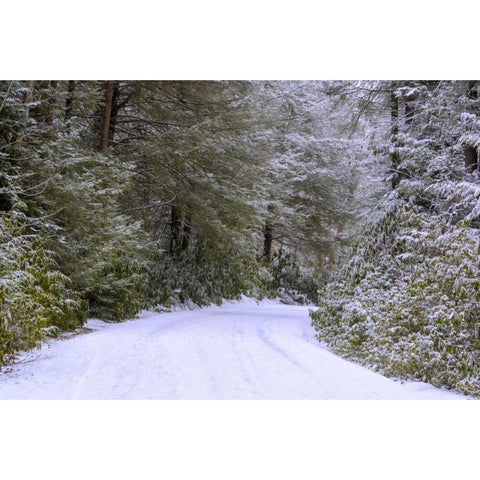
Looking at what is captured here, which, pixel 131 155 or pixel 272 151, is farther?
pixel 272 151

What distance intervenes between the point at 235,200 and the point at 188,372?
602cm

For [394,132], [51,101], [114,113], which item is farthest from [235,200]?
[51,101]

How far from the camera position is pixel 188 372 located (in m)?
4.80

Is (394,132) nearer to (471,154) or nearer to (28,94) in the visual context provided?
(471,154)

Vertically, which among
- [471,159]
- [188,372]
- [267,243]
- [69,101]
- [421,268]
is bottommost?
[267,243]

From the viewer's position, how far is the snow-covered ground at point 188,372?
4.32 meters

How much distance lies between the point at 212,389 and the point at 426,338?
218cm

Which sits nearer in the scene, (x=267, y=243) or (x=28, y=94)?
(x=28, y=94)

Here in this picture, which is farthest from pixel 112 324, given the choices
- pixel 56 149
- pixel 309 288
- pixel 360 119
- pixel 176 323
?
pixel 309 288

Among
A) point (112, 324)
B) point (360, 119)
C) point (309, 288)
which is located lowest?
point (309, 288)

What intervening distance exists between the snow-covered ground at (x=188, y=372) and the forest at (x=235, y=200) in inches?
13.3

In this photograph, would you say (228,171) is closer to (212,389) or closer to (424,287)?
(424,287)

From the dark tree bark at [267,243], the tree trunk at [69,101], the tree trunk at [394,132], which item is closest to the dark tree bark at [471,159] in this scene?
the tree trunk at [394,132]

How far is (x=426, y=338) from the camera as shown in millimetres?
5109
